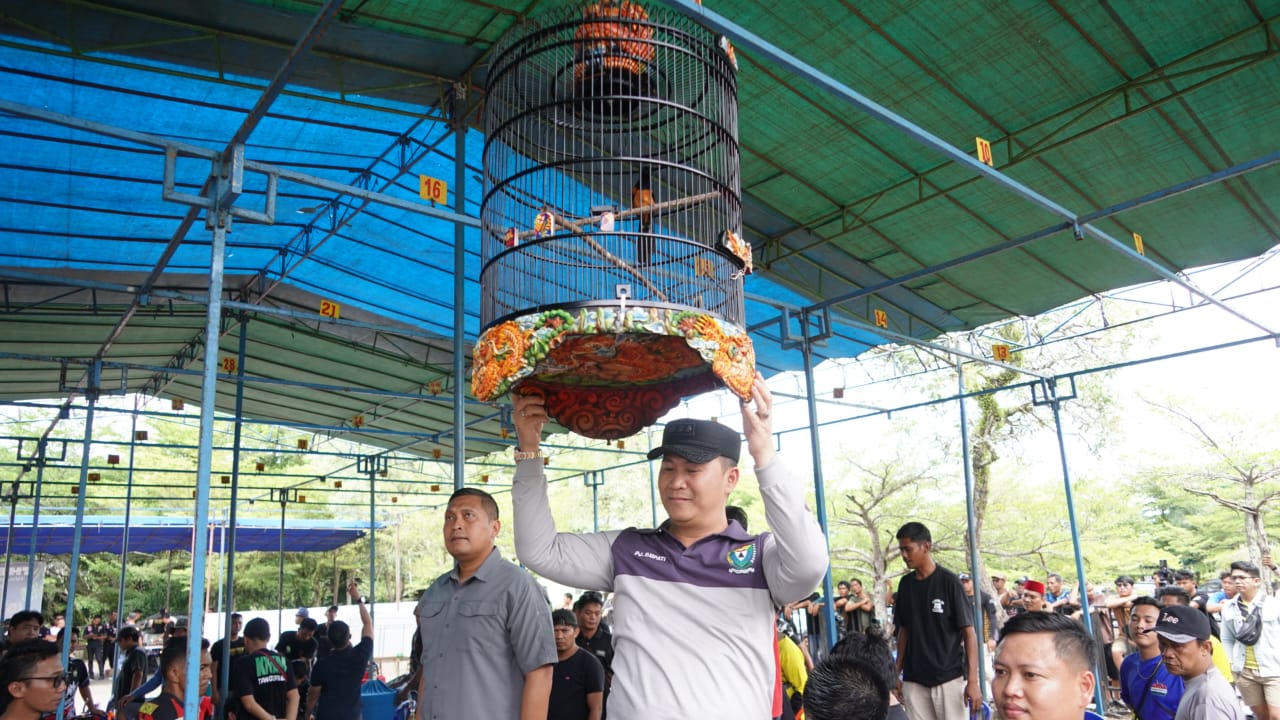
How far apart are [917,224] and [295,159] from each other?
23.0 ft

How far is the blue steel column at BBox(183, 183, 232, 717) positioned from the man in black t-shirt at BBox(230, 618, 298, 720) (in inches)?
55.0

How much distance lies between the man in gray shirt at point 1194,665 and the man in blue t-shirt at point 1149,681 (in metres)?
0.27

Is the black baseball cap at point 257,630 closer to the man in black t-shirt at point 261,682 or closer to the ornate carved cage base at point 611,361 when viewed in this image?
the man in black t-shirt at point 261,682

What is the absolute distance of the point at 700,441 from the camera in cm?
237

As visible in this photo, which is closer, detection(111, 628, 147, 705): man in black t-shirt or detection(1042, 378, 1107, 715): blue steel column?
detection(111, 628, 147, 705): man in black t-shirt

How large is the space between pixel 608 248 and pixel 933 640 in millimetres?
3694

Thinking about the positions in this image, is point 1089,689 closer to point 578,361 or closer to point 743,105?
point 578,361

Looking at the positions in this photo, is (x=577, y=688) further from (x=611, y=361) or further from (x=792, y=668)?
(x=611, y=361)

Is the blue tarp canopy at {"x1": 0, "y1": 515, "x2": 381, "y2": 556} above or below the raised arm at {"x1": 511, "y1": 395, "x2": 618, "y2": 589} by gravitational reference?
above

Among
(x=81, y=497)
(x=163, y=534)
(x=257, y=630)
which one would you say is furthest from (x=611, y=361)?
(x=163, y=534)

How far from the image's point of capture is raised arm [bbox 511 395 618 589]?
253 cm

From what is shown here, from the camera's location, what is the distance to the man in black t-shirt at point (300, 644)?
9.95 meters

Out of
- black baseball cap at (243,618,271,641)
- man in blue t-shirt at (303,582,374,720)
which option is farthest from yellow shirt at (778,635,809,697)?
black baseball cap at (243,618,271,641)

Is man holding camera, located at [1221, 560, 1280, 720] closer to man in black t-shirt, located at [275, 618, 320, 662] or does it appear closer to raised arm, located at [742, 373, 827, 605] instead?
raised arm, located at [742, 373, 827, 605]
